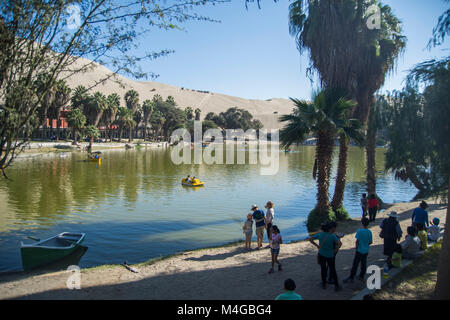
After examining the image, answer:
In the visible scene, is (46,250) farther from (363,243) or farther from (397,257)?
(397,257)

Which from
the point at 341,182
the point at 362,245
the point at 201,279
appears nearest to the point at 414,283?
the point at 362,245

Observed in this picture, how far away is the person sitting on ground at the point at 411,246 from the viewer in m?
8.95

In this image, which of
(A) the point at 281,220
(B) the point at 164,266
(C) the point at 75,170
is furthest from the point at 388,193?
(C) the point at 75,170

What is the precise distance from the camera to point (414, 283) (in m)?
7.61

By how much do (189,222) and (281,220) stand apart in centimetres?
537

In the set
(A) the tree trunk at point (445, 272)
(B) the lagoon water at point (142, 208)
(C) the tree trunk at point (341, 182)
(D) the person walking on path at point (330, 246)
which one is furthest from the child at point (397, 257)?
(C) the tree trunk at point (341, 182)

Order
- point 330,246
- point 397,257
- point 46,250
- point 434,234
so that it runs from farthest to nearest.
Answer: point 46,250, point 434,234, point 397,257, point 330,246

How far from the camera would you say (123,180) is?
33.8 m

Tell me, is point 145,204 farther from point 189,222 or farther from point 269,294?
point 269,294

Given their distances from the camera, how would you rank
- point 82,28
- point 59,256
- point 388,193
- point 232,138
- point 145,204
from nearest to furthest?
point 82,28 < point 59,256 < point 145,204 < point 388,193 < point 232,138

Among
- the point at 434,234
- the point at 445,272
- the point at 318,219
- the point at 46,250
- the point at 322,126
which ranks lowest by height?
the point at 46,250

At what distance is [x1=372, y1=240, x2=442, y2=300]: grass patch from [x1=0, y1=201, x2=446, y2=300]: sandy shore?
67cm

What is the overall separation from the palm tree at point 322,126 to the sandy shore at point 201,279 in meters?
4.03

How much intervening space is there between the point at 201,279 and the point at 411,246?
19.4 ft
